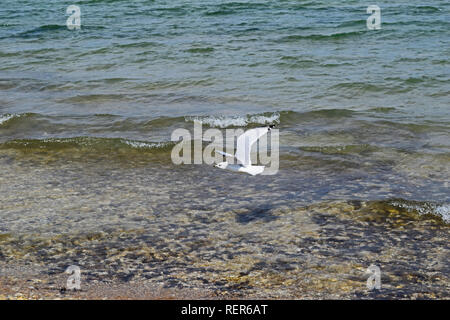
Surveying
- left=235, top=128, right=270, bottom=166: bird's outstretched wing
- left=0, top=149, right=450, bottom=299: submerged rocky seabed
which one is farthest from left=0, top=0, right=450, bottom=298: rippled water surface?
left=235, top=128, right=270, bottom=166: bird's outstretched wing

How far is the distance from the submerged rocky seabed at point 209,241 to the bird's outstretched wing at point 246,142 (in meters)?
0.31

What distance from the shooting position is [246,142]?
694 centimetres

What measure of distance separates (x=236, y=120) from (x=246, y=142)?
3.13 meters

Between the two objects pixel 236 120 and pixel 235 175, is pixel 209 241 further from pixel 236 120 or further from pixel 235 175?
pixel 236 120

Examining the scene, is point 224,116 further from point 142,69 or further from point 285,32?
point 285,32

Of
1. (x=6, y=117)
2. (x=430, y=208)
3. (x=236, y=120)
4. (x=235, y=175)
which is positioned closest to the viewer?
(x=430, y=208)

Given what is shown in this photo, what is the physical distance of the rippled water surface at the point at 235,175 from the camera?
5254mm

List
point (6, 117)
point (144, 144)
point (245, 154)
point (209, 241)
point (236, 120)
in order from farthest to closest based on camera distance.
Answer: point (6, 117) → point (236, 120) → point (144, 144) → point (245, 154) → point (209, 241)

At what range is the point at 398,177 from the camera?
24.0 ft

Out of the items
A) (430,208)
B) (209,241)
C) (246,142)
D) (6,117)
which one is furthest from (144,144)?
(430,208)

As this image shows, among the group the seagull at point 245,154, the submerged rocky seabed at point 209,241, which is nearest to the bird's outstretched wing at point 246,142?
the seagull at point 245,154

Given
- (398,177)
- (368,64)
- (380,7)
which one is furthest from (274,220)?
(380,7)

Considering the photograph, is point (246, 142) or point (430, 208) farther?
point (246, 142)

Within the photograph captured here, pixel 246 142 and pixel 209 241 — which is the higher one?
pixel 246 142
